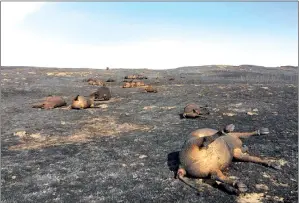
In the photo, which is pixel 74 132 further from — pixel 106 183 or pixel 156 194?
pixel 156 194

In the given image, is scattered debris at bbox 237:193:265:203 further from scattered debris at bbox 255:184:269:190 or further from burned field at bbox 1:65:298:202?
scattered debris at bbox 255:184:269:190

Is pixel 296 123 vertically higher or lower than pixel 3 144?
higher

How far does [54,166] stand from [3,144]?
312 cm

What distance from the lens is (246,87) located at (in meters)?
21.0

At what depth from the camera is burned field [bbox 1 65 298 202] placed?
7.46m

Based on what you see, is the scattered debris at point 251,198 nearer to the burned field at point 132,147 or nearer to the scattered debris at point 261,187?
the burned field at point 132,147

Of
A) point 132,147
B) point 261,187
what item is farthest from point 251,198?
point 132,147

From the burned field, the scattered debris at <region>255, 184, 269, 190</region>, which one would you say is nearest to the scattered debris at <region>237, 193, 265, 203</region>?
the burned field

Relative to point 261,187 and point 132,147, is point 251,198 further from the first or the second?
point 132,147

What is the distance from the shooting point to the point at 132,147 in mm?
10359

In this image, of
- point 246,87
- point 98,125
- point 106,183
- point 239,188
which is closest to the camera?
point 239,188

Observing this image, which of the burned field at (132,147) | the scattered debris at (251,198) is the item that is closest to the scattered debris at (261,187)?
the burned field at (132,147)

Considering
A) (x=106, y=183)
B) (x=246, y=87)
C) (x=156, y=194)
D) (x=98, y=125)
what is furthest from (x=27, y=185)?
(x=246, y=87)

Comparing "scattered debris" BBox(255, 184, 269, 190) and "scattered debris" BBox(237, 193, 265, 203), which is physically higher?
"scattered debris" BBox(255, 184, 269, 190)
